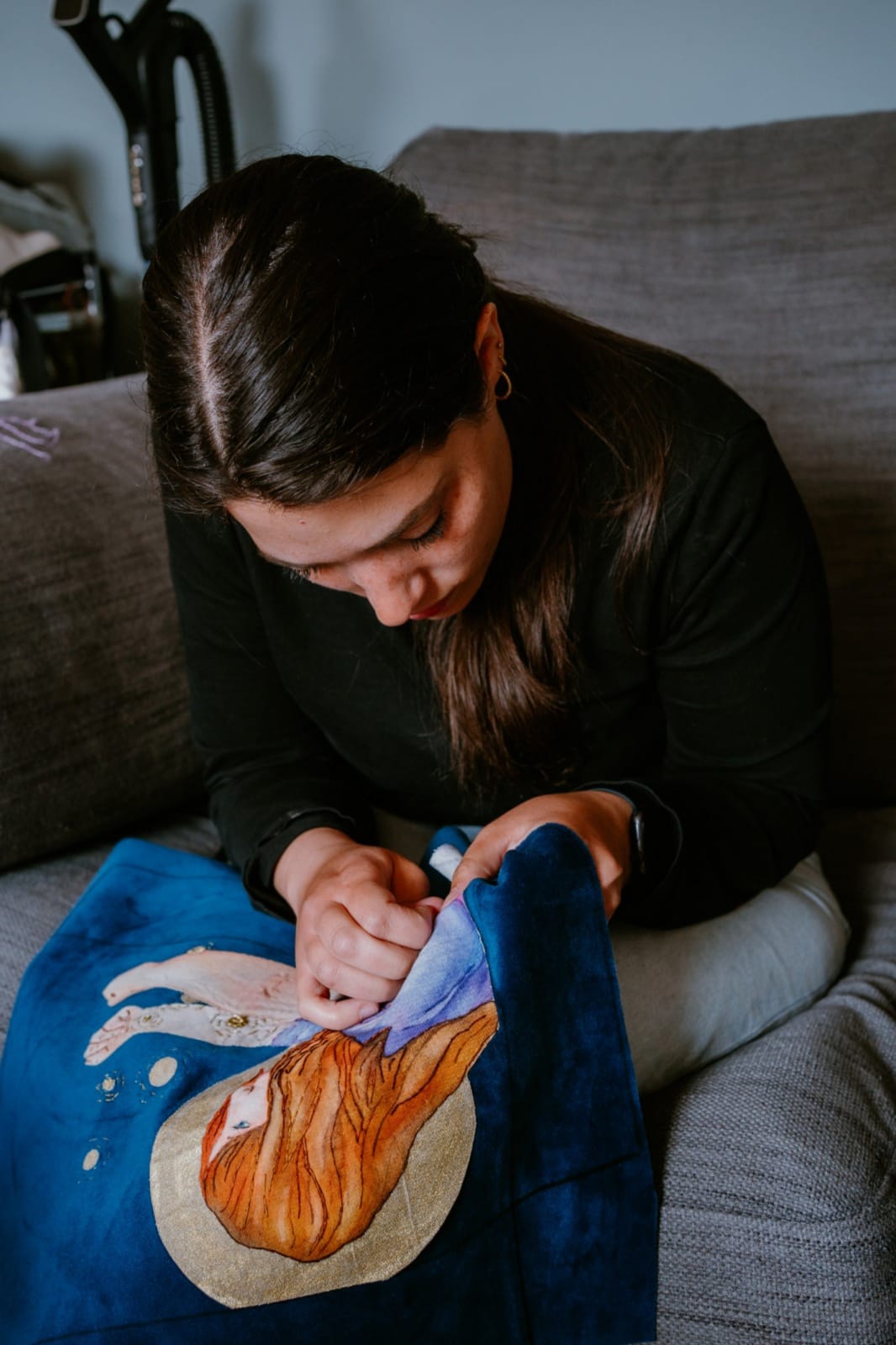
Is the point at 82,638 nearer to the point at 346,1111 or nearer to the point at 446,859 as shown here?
the point at 446,859

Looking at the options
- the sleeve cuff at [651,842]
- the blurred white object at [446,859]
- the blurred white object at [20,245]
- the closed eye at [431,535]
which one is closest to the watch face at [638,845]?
the sleeve cuff at [651,842]

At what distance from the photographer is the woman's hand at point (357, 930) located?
0.69 meters

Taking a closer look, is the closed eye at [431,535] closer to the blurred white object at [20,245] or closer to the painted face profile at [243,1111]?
the painted face profile at [243,1111]

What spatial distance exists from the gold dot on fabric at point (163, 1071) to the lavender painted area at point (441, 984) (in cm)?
11

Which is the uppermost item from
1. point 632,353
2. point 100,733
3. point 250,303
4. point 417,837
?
point 250,303

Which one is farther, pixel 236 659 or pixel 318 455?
pixel 236 659

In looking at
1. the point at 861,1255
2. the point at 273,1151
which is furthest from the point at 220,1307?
the point at 861,1255

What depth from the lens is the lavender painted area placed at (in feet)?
2.07

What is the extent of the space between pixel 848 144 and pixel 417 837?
815 millimetres

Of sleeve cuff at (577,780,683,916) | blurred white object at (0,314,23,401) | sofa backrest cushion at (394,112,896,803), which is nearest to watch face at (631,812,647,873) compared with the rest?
sleeve cuff at (577,780,683,916)

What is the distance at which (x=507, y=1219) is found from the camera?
61cm

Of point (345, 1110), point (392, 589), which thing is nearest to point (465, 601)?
point (392, 589)

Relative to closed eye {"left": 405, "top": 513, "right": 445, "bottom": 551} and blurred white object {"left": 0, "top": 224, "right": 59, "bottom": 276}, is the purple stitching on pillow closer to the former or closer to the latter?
closed eye {"left": 405, "top": 513, "right": 445, "bottom": 551}

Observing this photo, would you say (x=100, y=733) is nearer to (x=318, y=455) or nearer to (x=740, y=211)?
(x=318, y=455)
